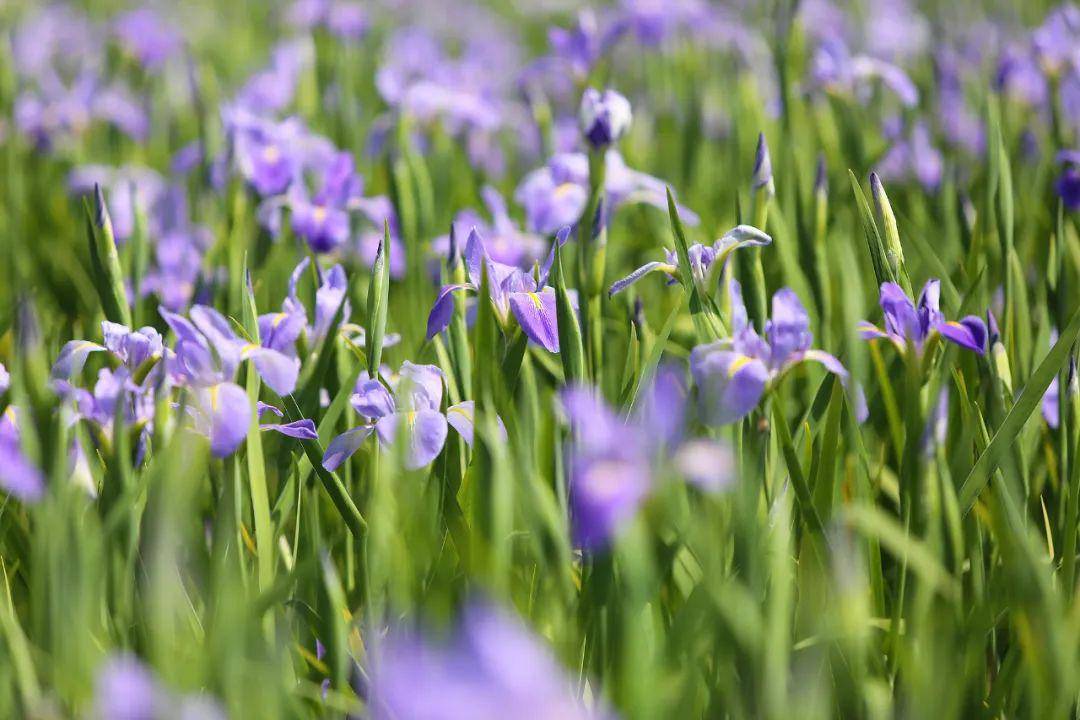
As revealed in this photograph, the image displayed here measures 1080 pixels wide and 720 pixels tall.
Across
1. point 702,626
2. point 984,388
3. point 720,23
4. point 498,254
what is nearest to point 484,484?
point 702,626

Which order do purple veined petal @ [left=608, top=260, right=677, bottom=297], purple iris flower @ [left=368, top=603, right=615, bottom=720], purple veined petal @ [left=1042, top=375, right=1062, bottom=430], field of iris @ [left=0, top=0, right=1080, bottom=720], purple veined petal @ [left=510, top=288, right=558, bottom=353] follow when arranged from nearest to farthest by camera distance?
purple iris flower @ [left=368, top=603, right=615, bottom=720] → field of iris @ [left=0, top=0, right=1080, bottom=720] → purple veined petal @ [left=510, top=288, right=558, bottom=353] → purple veined petal @ [left=608, top=260, right=677, bottom=297] → purple veined petal @ [left=1042, top=375, right=1062, bottom=430]

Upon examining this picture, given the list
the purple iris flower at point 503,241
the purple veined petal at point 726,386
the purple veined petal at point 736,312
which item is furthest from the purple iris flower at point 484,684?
the purple iris flower at point 503,241

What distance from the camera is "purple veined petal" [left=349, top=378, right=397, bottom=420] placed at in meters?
1.52

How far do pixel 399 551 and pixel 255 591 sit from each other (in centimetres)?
35

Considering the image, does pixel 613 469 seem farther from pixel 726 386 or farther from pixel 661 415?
pixel 726 386

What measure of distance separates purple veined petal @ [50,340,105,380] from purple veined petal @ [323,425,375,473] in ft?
1.24

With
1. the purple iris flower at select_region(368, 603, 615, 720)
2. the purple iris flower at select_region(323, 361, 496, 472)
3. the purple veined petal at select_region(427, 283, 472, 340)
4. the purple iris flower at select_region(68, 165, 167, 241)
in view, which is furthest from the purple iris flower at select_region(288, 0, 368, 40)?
the purple iris flower at select_region(368, 603, 615, 720)

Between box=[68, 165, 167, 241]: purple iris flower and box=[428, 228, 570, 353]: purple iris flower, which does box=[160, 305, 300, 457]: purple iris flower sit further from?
box=[68, 165, 167, 241]: purple iris flower

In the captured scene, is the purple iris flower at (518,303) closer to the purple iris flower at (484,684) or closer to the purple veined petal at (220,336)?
the purple veined petal at (220,336)

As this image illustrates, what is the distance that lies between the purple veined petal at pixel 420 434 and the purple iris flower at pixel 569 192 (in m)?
0.96

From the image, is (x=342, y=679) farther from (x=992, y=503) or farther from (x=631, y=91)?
(x=631, y=91)

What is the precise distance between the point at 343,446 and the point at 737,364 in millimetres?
568

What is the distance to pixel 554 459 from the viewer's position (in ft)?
5.31

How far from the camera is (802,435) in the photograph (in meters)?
1.72
